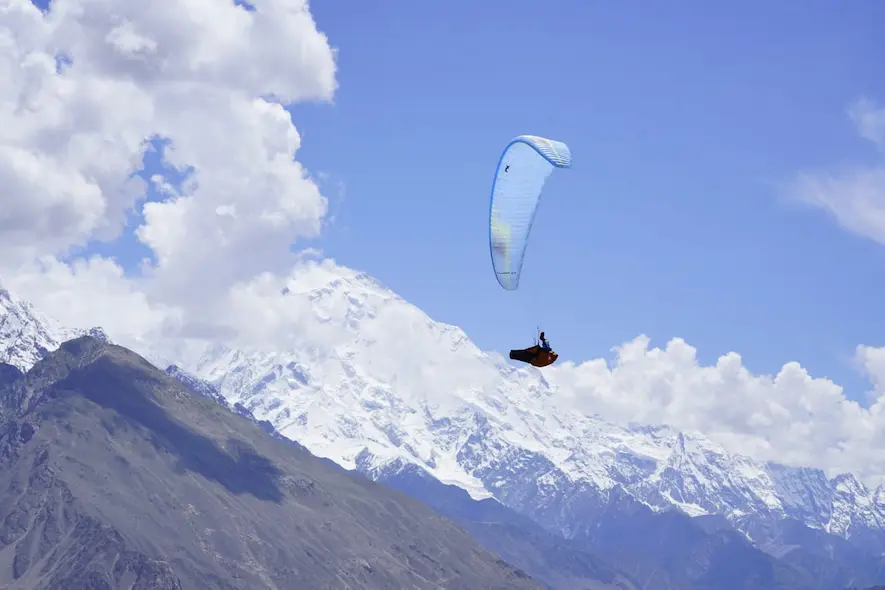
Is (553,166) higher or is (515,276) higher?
(553,166)

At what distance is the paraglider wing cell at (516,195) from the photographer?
118625 millimetres

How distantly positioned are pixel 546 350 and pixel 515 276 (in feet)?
24.1

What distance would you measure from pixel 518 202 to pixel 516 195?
75 cm

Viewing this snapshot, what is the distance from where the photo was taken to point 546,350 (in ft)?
394

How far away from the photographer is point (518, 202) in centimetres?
11981

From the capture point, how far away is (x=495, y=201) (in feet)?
391

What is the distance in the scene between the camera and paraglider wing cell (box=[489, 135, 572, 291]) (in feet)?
389

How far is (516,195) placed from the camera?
120125mm

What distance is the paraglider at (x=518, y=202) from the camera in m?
119

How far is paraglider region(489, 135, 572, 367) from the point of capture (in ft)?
389

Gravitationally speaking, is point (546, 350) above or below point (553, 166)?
below

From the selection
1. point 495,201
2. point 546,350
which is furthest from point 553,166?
point 546,350

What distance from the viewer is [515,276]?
120 metres

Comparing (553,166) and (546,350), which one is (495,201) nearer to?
(553,166)
